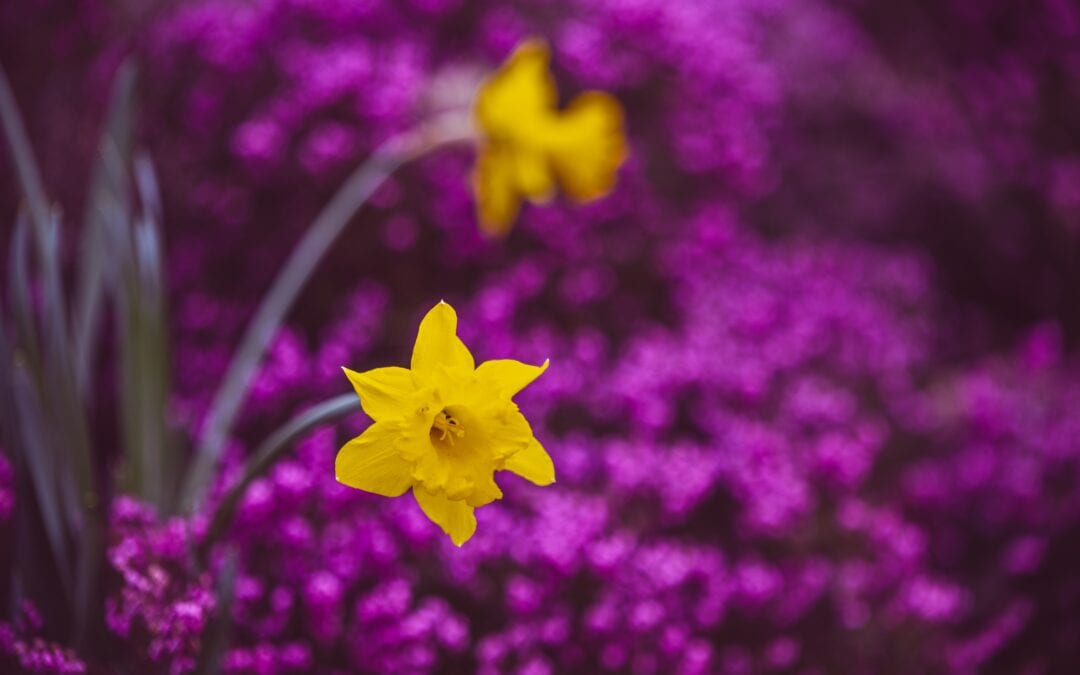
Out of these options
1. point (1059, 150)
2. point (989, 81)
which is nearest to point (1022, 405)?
point (1059, 150)

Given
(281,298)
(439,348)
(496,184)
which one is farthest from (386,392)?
(496,184)

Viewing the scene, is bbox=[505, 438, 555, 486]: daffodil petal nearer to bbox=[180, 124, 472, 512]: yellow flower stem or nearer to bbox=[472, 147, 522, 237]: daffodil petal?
bbox=[180, 124, 472, 512]: yellow flower stem

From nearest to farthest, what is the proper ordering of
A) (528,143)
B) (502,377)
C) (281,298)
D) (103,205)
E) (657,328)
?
(502,377)
(103,205)
(281,298)
(528,143)
(657,328)

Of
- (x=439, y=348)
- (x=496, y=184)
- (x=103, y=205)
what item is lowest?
(x=439, y=348)

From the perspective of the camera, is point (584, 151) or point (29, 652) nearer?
point (29, 652)

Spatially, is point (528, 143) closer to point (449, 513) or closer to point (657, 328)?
point (657, 328)

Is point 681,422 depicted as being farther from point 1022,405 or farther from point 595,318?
point 1022,405

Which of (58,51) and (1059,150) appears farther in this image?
(1059,150)

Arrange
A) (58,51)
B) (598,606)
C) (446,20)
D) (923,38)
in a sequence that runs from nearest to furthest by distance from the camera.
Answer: (598,606) < (58,51) < (446,20) < (923,38)
